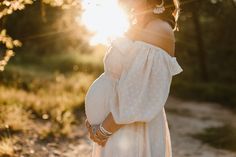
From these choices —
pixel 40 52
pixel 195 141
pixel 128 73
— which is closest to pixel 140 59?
pixel 128 73

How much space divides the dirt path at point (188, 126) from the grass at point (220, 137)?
0.19 m

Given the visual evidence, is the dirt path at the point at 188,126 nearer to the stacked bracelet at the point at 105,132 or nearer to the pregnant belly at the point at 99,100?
the pregnant belly at the point at 99,100

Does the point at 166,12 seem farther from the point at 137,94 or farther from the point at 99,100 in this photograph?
the point at 99,100

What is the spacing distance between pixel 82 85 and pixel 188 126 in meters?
3.41

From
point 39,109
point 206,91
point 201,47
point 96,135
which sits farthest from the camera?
point 201,47

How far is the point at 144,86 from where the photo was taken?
357cm

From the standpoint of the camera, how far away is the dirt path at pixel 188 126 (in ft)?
28.5

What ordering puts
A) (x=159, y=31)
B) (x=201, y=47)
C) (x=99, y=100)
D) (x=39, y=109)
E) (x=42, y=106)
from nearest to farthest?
(x=159, y=31)
(x=99, y=100)
(x=39, y=109)
(x=42, y=106)
(x=201, y=47)

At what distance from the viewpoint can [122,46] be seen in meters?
3.63

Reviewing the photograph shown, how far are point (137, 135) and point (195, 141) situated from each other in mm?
6619

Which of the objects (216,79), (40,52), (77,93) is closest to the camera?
(77,93)

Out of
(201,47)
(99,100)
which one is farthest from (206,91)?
(99,100)

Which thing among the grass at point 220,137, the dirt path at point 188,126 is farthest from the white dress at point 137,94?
the grass at point 220,137

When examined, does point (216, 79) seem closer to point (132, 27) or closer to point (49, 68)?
point (49, 68)
